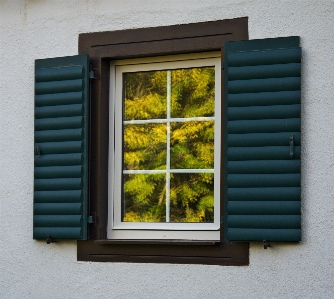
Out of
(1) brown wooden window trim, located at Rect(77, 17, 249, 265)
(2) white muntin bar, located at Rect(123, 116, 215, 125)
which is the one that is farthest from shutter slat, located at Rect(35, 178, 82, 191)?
(2) white muntin bar, located at Rect(123, 116, 215, 125)

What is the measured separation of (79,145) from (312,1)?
6.74ft

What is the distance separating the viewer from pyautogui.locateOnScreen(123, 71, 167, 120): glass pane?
7379mm

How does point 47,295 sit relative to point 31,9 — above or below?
below

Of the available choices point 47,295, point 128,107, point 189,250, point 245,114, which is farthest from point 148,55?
point 47,295

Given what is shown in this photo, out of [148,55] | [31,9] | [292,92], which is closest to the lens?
[292,92]

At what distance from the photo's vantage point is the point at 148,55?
7305 millimetres

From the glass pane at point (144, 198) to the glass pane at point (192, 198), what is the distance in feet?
0.30

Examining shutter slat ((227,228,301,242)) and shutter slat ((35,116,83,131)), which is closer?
shutter slat ((227,228,301,242))

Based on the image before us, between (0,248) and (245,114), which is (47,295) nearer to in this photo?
(0,248)

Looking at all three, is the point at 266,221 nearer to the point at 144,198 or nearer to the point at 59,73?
the point at 144,198

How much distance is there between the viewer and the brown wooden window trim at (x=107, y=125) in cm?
693

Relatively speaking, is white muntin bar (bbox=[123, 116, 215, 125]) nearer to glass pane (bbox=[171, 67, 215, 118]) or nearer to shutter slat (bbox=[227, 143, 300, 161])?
glass pane (bbox=[171, 67, 215, 118])

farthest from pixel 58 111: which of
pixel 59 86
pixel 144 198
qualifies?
pixel 144 198

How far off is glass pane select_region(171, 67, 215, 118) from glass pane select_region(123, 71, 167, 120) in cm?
10
